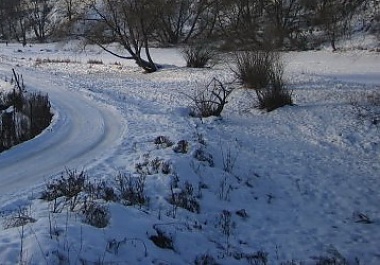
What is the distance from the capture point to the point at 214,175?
9.38 metres

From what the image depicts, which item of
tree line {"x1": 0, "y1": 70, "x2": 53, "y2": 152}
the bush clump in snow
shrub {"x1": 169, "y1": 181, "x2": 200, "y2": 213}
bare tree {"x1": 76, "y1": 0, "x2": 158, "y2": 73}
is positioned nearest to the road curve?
tree line {"x1": 0, "y1": 70, "x2": 53, "y2": 152}

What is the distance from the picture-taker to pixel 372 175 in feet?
32.9

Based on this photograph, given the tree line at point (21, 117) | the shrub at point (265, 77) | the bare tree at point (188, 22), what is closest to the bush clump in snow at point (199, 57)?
the shrub at point (265, 77)

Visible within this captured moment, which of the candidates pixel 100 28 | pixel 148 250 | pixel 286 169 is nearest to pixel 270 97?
pixel 286 169

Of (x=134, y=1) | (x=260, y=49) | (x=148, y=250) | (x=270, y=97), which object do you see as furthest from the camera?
(x=134, y=1)

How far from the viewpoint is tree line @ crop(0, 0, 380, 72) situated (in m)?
23.2

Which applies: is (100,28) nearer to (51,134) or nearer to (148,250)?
(51,134)

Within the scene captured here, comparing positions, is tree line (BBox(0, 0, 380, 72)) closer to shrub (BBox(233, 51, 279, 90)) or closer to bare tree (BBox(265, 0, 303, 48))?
bare tree (BBox(265, 0, 303, 48))

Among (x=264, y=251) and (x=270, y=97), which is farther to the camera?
(x=270, y=97)

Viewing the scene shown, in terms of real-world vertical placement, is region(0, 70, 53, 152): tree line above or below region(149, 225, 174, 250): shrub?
above

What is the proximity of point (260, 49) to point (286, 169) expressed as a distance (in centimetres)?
650

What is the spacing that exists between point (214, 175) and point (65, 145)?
3809 mm

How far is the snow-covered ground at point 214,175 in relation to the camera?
20.2ft

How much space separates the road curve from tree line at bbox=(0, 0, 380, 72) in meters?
5.78
